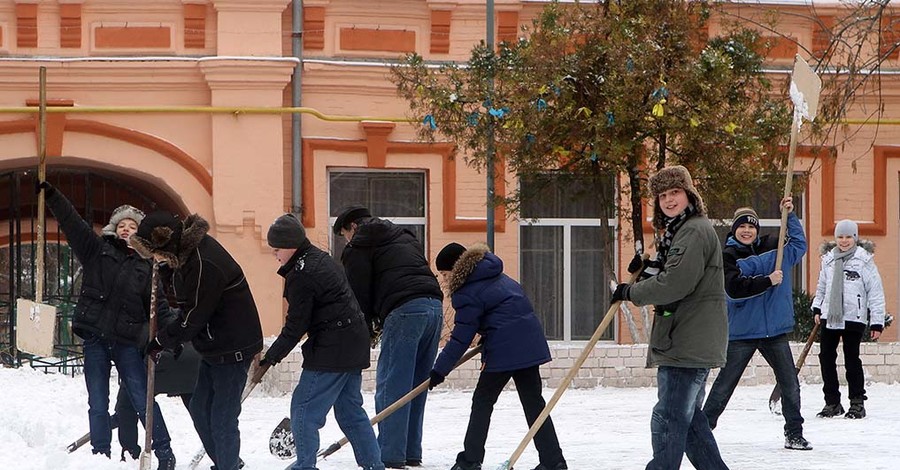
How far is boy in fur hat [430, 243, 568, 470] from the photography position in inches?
327

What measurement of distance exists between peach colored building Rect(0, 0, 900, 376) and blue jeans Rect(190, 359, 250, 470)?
790cm

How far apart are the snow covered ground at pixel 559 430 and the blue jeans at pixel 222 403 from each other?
1086 mm

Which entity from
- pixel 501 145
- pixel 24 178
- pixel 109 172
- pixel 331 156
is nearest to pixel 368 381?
pixel 501 145

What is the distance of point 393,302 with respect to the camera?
8.73 m

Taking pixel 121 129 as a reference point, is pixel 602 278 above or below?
below

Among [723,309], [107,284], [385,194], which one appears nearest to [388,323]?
[107,284]

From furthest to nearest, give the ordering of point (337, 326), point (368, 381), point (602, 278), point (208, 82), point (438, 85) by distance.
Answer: point (602, 278) < point (208, 82) < point (438, 85) < point (368, 381) < point (337, 326)

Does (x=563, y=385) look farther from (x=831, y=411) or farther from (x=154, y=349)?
(x=831, y=411)

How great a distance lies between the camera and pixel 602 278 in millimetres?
17031

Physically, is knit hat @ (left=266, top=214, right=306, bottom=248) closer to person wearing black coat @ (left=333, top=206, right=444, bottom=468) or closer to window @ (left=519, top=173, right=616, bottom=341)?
person wearing black coat @ (left=333, top=206, right=444, bottom=468)

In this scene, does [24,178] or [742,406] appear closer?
[742,406]

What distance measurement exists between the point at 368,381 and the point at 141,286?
494 cm

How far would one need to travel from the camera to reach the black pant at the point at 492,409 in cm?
839

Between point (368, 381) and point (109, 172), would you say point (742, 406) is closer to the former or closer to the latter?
point (368, 381)
